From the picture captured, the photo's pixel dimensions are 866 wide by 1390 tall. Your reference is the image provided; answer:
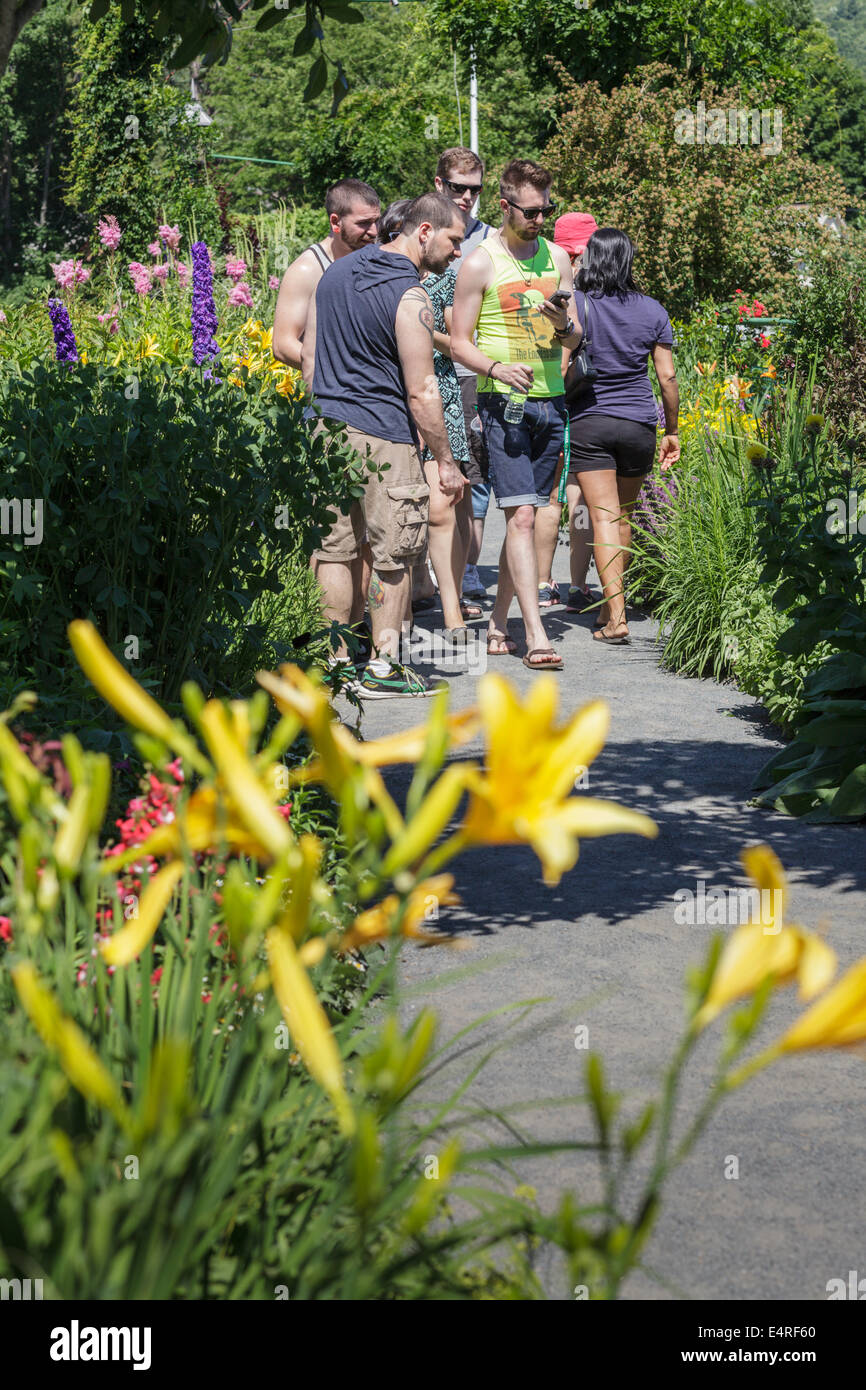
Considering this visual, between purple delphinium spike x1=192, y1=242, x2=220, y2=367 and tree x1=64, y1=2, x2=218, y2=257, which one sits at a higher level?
tree x1=64, y1=2, x2=218, y2=257

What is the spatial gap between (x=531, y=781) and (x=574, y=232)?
840 centimetres

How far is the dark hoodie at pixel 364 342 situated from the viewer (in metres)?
6.62

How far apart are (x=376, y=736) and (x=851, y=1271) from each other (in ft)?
12.6

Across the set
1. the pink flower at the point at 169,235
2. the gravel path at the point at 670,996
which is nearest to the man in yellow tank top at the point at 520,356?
the gravel path at the point at 670,996

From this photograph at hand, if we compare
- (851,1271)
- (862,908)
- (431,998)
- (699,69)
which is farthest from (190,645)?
(699,69)

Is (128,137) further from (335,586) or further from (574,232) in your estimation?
(335,586)

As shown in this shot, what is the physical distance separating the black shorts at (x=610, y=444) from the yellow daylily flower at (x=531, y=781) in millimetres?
6837

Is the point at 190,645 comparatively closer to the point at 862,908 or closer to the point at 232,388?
the point at 232,388

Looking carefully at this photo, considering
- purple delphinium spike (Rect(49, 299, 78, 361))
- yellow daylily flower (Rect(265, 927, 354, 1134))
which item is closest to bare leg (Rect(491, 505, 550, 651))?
purple delphinium spike (Rect(49, 299, 78, 361))

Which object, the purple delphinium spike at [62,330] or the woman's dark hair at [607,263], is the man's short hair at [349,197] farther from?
the purple delphinium spike at [62,330]

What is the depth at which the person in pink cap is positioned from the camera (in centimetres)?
783

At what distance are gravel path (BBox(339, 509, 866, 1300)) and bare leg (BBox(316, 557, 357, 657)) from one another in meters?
0.57

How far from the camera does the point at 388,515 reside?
6.82 meters

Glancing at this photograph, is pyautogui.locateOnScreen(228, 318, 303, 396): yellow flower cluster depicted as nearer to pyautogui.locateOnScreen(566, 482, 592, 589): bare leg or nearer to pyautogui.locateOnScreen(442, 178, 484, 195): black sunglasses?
pyautogui.locateOnScreen(442, 178, 484, 195): black sunglasses
